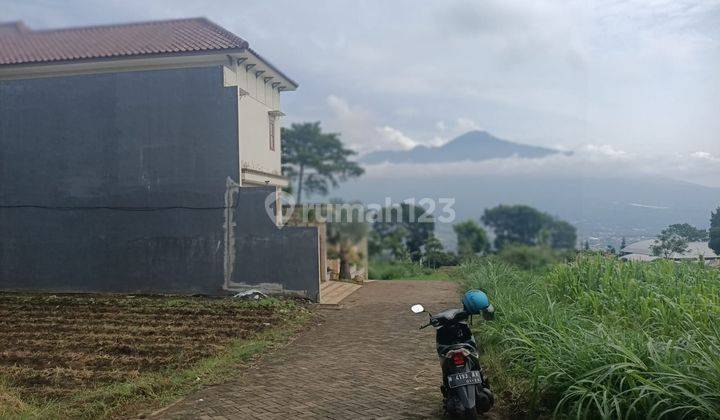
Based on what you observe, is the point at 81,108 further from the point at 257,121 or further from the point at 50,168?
the point at 257,121

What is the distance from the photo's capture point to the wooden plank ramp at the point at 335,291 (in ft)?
33.9

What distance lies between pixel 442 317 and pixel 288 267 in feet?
22.1

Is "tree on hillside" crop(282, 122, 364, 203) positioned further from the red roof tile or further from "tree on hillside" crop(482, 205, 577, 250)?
the red roof tile

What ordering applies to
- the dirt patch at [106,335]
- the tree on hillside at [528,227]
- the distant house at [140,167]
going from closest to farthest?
the tree on hillside at [528,227], the dirt patch at [106,335], the distant house at [140,167]

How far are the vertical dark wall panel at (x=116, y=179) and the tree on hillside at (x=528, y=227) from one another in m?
8.19

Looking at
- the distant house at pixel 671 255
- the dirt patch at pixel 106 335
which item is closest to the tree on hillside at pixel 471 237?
the distant house at pixel 671 255

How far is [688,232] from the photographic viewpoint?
208 inches

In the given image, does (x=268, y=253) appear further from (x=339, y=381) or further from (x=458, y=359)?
(x=458, y=359)

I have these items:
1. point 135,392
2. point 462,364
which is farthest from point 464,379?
point 135,392

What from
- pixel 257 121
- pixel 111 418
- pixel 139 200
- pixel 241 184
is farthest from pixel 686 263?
pixel 139 200

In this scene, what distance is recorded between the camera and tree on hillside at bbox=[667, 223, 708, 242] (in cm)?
510

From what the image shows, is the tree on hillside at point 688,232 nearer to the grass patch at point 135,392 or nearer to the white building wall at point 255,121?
the grass patch at point 135,392

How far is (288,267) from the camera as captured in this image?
10.3 m

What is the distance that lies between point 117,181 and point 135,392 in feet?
24.8
